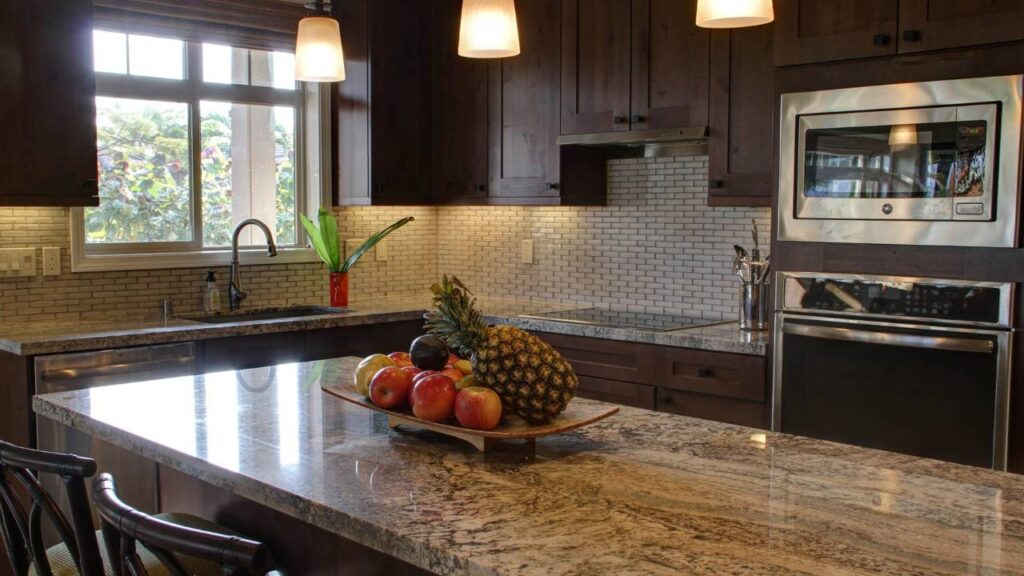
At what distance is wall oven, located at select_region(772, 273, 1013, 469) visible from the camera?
121 inches

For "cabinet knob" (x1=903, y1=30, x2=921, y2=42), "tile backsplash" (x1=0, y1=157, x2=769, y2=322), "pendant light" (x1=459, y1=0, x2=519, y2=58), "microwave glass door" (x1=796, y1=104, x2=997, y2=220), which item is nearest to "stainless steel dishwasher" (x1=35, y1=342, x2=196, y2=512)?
"tile backsplash" (x1=0, y1=157, x2=769, y2=322)

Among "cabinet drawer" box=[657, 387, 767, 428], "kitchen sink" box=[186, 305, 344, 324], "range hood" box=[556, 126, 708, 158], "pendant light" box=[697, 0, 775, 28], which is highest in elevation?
"pendant light" box=[697, 0, 775, 28]

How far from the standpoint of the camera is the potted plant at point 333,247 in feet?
16.1

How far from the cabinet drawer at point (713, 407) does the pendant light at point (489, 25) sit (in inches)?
67.6

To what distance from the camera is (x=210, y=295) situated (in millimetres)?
4629

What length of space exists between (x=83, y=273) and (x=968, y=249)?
135 inches

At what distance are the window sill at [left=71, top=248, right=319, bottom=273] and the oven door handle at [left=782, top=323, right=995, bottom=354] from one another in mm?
2549

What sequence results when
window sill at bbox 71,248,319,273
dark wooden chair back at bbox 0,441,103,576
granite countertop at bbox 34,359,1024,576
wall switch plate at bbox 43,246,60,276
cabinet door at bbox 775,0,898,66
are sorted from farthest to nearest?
1. window sill at bbox 71,248,319,273
2. wall switch plate at bbox 43,246,60,276
3. cabinet door at bbox 775,0,898,66
4. dark wooden chair back at bbox 0,441,103,576
5. granite countertop at bbox 34,359,1024,576

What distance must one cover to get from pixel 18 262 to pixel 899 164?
3346mm

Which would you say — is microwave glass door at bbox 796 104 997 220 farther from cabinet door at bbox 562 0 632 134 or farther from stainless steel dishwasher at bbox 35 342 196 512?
stainless steel dishwasher at bbox 35 342 196 512

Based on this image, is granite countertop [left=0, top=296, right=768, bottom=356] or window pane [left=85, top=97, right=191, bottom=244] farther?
window pane [left=85, top=97, right=191, bottom=244]

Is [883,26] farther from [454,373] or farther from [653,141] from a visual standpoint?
[454,373]

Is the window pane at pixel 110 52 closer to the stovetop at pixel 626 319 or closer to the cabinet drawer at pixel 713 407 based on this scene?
the stovetop at pixel 626 319

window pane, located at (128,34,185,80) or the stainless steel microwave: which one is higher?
window pane, located at (128,34,185,80)
